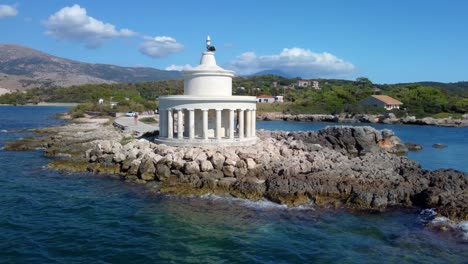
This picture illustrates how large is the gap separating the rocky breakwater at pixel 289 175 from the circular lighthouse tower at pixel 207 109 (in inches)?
51.9

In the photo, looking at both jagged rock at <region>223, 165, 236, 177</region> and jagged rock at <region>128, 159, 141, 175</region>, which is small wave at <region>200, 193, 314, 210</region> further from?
jagged rock at <region>128, 159, 141, 175</region>

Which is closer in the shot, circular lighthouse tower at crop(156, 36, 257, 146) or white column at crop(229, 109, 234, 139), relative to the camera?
circular lighthouse tower at crop(156, 36, 257, 146)

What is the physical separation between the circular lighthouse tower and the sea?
6.21 metres

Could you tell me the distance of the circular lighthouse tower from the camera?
1083 inches

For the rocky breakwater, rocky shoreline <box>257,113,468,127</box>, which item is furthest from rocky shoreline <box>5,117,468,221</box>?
rocky shoreline <box>257,113,468,127</box>

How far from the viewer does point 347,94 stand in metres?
108

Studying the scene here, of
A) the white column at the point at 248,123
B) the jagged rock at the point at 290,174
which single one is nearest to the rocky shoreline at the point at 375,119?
the white column at the point at 248,123

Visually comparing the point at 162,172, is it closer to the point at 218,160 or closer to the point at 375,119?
the point at 218,160

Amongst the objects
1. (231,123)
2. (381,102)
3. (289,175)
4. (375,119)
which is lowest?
(289,175)

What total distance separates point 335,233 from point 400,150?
26.9 metres

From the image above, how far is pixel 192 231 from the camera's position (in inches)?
664

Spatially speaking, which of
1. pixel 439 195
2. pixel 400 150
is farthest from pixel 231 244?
pixel 400 150

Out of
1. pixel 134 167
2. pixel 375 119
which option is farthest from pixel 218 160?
pixel 375 119

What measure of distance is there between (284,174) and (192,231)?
7715 mm
